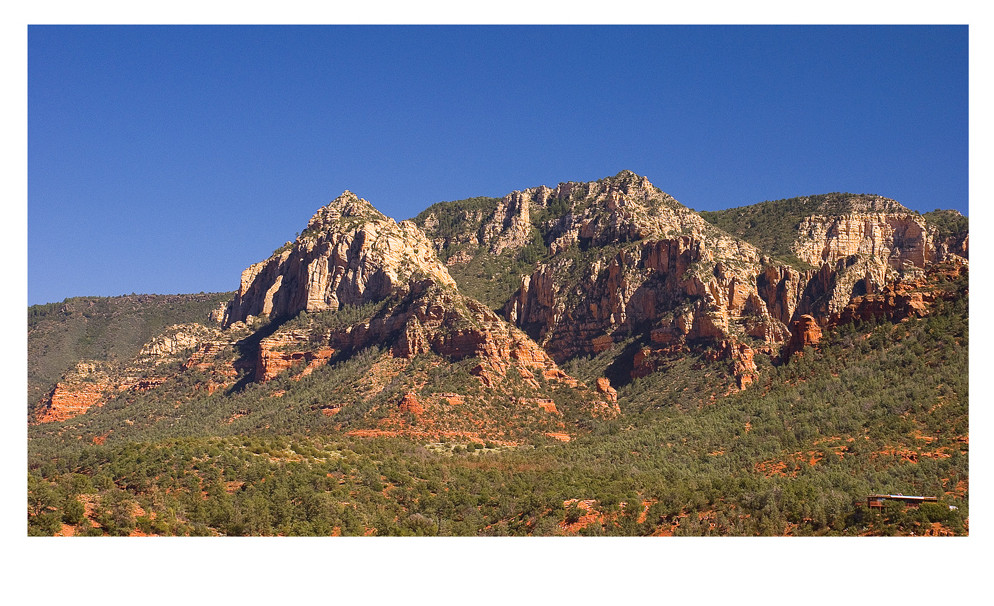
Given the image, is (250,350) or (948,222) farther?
(948,222)

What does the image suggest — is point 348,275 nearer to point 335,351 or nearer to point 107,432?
point 335,351

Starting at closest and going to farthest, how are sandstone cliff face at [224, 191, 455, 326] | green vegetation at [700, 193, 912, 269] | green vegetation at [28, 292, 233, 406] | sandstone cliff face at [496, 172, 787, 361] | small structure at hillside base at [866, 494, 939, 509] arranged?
small structure at hillside base at [866, 494, 939, 509] < sandstone cliff face at [496, 172, 787, 361] < sandstone cliff face at [224, 191, 455, 326] < green vegetation at [28, 292, 233, 406] < green vegetation at [700, 193, 912, 269]

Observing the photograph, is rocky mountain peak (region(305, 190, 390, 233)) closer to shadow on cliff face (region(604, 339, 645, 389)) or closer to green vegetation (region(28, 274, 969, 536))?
shadow on cliff face (region(604, 339, 645, 389))

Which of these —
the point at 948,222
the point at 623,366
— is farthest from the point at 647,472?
the point at 948,222

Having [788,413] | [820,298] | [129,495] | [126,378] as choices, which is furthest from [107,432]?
[820,298]

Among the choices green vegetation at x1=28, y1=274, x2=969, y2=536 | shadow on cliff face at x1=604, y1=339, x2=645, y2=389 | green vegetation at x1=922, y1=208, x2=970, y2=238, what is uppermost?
green vegetation at x1=922, y1=208, x2=970, y2=238

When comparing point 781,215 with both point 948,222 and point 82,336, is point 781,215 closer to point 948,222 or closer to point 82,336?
point 948,222

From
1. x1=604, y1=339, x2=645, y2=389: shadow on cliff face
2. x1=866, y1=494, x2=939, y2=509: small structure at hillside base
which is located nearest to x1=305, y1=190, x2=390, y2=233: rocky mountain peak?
x1=604, y1=339, x2=645, y2=389: shadow on cliff face

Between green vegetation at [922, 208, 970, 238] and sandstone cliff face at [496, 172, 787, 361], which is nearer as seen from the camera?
sandstone cliff face at [496, 172, 787, 361]
